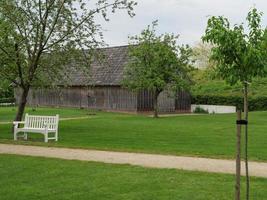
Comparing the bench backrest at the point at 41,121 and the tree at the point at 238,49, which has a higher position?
the tree at the point at 238,49

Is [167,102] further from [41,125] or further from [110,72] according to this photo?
[41,125]

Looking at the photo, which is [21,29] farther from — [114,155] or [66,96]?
[66,96]

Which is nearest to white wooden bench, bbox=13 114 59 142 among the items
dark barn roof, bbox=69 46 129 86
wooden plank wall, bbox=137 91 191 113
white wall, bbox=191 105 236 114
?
dark barn roof, bbox=69 46 129 86

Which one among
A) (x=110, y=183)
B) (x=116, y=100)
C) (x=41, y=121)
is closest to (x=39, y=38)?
(x=41, y=121)

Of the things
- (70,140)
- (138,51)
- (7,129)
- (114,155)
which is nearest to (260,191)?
(114,155)

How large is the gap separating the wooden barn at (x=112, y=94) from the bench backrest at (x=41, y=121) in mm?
24565

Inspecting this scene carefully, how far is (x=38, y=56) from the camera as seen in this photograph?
77.0 ft

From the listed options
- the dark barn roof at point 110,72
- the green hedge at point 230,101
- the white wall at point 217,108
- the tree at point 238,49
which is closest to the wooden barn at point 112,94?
the dark barn roof at point 110,72

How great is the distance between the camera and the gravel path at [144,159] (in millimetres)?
12930

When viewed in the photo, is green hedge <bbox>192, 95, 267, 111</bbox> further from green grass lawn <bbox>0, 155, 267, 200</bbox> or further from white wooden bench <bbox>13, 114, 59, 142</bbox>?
green grass lawn <bbox>0, 155, 267, 200</bbox>

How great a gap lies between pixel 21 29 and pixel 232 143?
34.1 feet

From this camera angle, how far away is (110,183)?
10797 mm

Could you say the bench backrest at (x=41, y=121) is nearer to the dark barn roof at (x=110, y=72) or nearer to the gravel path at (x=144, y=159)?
the gravel path at (x=144, y=159)

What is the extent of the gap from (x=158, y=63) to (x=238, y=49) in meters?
32.0
